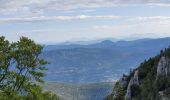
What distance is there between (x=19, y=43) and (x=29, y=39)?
116cm

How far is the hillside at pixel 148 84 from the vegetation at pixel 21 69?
71338mm

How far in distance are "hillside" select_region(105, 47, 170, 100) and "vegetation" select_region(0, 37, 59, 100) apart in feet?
234

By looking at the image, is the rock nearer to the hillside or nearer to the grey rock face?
the hillside

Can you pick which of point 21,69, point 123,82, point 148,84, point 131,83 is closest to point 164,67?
point 148,84

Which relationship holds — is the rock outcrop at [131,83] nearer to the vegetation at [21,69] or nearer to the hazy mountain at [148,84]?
the hazy mountain at [148,84]

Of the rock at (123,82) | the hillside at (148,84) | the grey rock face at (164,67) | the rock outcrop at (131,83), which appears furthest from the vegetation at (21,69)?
the rock at (123,82)

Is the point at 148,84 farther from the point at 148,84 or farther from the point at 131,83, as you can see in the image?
the point at 131,83

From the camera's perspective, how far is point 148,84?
128250 millimetres

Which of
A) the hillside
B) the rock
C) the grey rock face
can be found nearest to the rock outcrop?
the hillside

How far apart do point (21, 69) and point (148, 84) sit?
9210 cm

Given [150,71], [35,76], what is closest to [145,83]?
[150,71]

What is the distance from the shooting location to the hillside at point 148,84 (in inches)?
4808

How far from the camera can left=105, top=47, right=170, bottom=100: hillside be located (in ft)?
401

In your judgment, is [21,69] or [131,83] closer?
[21,69]
